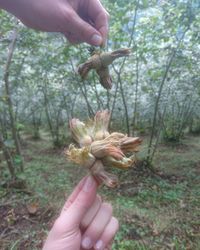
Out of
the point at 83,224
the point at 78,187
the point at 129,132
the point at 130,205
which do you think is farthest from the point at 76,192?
the point at 129,132

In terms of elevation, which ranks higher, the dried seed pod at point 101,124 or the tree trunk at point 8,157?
the dried seed pod at point 101,124

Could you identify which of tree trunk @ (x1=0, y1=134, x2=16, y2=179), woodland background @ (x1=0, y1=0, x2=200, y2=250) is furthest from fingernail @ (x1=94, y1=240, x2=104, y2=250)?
tree trunk @ (x1=0, y1=134, x2=16, y2=179)

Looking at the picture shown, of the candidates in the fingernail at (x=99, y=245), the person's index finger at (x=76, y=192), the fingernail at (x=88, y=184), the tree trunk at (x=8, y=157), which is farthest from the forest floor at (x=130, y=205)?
the fingernail at (x=88, y=184)

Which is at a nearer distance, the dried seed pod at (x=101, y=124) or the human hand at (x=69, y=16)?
the dried seed pod at (x=101, y=124)

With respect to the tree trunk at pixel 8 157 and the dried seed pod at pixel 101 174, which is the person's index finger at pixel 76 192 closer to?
the dried seed pod at pixel 101 174

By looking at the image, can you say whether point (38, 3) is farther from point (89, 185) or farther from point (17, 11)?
point (89, 185)

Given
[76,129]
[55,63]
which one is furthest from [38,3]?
[55,63]

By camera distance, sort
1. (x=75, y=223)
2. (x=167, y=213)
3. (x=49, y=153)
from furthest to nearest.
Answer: (x=49, y=153) < (x=167, y=213) < (x=75, y=223)
